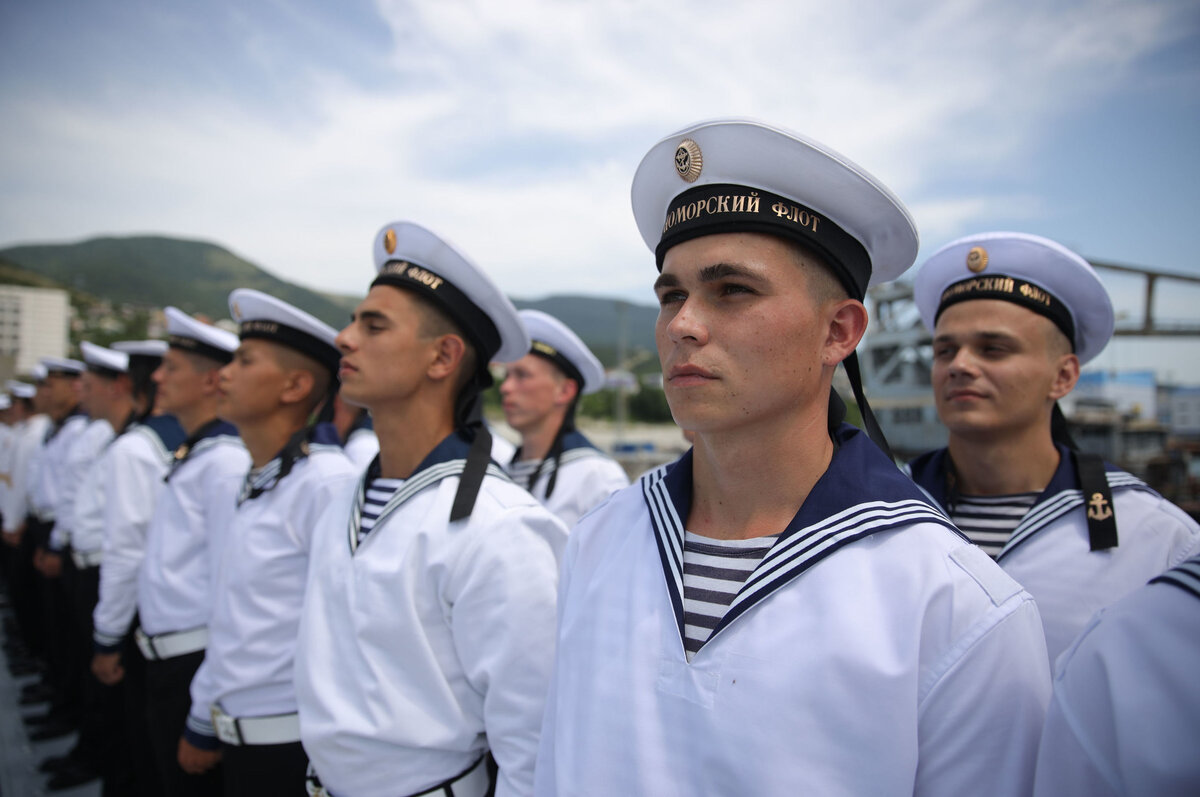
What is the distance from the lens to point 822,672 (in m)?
1.18

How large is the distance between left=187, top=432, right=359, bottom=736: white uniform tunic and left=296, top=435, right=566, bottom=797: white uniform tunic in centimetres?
64

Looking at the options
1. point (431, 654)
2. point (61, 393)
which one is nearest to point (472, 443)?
point (431, 654)

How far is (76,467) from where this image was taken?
22.3 feet

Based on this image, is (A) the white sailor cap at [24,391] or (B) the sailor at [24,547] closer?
(B) the sailor at [24,547]

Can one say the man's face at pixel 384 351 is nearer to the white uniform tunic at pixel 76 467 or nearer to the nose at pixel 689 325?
the nose at pixel 689 325

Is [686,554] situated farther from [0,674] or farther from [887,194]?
[0,674]

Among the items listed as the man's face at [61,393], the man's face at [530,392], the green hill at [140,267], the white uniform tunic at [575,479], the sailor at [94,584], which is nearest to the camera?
the sailor at [94,584]

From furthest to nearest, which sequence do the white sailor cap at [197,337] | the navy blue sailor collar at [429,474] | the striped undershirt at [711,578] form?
the white sailor cap at [197,337] < the navy blue sailor collar at [429,474] < the striped undershirt at [711,578]

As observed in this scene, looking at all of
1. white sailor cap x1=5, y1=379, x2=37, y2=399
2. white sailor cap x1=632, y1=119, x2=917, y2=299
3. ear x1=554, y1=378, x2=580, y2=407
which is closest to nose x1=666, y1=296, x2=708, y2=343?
white sailor cap x1=632, y1=119, x2=917, y2=299

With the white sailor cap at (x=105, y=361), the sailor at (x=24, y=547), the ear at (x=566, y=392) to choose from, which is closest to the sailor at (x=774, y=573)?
the ear at (x=566, y=392)

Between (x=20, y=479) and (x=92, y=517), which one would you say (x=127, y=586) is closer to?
(x=92, y=517)

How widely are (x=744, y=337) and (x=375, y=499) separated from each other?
1.60m

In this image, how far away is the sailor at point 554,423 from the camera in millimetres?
4883

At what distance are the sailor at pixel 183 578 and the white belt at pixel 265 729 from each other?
0.70 metres
